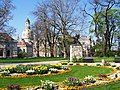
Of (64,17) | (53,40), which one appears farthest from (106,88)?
(53,40)

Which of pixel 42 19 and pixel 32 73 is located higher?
pixel 42 19

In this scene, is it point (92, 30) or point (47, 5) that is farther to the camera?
point (92, 30)

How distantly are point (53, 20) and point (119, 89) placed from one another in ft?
127

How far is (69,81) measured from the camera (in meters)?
11.8

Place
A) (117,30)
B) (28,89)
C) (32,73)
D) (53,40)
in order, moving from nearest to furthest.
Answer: (28,89), (32,73), (53,40), (117,30)

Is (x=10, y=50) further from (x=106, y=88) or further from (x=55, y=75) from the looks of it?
(x=106, y=88)

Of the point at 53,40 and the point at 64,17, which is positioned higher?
the point at 64,17

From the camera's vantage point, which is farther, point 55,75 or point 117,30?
point 117,30

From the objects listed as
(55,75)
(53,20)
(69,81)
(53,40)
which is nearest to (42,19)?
(53,20)

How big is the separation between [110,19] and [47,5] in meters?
24.4

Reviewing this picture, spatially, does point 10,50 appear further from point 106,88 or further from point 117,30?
point 106,88

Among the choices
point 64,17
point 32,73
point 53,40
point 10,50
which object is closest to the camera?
point 32,73

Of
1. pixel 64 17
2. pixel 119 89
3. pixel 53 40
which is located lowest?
pixel 119 89

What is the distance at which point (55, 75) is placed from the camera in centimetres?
1678
